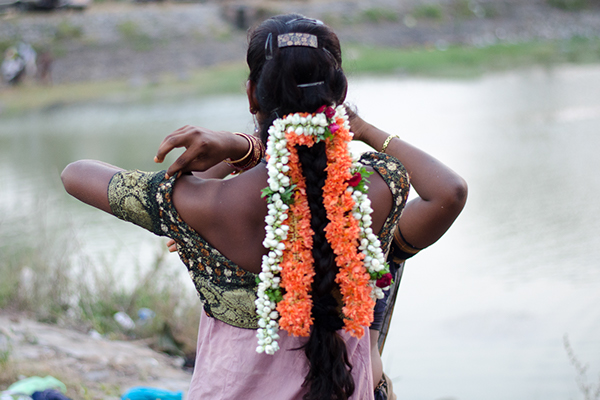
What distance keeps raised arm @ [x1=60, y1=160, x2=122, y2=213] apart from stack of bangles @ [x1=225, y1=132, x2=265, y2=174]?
0.31 m

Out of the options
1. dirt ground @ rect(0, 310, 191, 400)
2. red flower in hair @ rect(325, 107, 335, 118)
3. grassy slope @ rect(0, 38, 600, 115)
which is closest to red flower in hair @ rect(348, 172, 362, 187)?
red flower in hair @ rect(325, 107, 335, 118)

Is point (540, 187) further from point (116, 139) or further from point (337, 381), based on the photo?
point (116, 139)

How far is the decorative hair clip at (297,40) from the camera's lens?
1427mm

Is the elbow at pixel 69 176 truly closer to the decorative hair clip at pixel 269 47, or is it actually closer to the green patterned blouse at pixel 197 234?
the green patterned blouse at pixel 197 234

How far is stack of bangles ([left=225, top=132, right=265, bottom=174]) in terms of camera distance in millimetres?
1570

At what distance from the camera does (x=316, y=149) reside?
4.84 feet

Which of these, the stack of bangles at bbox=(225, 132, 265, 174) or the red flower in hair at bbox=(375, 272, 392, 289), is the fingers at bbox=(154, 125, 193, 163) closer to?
the stack of bangles at bbox=(225, 132, 265, 174)

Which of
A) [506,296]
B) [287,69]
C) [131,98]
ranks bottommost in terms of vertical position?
[131,98]

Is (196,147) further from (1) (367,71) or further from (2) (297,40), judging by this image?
(1) (367,71)

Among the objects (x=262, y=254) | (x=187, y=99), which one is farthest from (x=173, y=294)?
(x=187, y=99)

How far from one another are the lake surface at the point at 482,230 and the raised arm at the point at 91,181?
0.51 m

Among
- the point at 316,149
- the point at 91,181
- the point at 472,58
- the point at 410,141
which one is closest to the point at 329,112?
the point at 316,149

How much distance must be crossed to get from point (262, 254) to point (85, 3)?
24.6 metres

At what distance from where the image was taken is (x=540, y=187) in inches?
251
